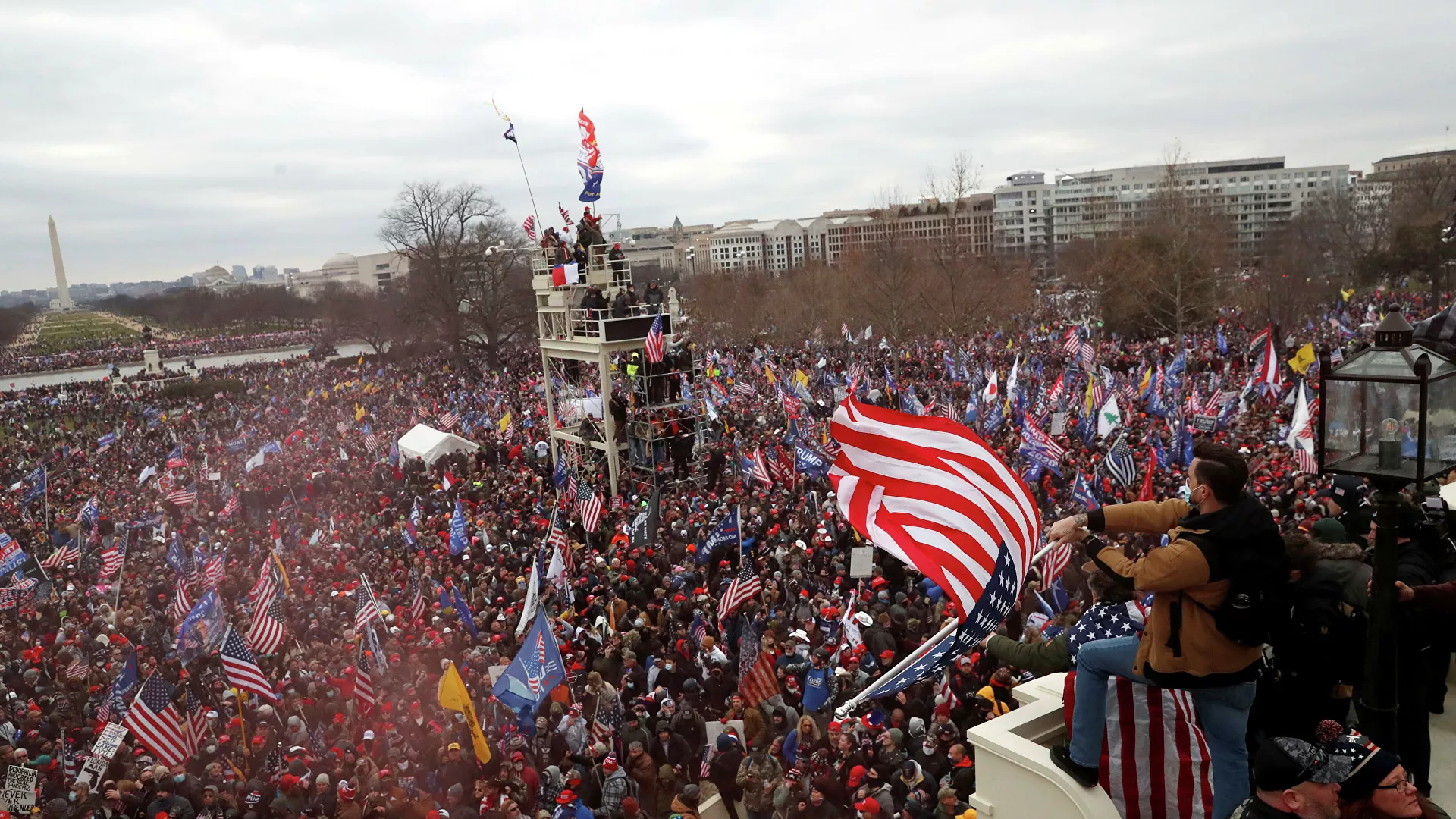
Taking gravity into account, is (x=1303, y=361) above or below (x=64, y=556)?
above

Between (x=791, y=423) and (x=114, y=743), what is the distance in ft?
51.5

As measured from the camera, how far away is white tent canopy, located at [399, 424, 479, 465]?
85.0ft

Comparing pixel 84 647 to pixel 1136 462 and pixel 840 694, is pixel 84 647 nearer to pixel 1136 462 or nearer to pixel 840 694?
pixel 840 694

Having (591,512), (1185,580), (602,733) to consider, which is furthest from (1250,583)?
(591,512)

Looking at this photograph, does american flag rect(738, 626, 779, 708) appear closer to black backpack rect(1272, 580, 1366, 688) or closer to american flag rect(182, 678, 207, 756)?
black backpack rect(1272, 580, 1366, 688)

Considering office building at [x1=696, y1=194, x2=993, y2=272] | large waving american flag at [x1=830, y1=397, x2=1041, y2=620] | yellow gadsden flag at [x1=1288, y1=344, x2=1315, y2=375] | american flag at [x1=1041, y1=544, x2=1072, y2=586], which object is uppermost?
office building at [x1=696, y1=194, x2=993, y2=272]

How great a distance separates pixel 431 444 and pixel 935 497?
2259cm

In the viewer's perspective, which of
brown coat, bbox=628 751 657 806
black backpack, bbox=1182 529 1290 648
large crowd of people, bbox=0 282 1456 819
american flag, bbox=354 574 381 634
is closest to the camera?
black backpack, bbox=1182 529 1290 648

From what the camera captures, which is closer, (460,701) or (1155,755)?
(1155,755)

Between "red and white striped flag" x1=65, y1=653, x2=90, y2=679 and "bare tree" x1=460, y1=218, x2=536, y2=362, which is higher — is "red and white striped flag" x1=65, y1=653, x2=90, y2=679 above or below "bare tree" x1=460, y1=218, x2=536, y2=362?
below

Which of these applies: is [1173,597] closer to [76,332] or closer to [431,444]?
[431,444]

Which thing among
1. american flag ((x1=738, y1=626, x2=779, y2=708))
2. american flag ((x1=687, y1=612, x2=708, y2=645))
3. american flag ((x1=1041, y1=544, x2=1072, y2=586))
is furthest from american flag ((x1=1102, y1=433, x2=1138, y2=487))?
american flag ((x1=738, y1=626, x2=779, y2=708))

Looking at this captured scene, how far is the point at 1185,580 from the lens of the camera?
3.75m

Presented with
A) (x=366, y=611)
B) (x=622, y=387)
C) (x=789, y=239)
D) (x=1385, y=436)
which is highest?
(x=789, y=239)
